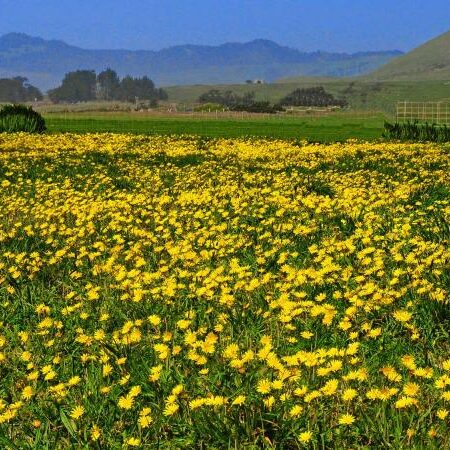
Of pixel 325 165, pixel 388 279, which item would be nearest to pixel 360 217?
pixel 388 279

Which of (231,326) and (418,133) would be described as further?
(418,133)

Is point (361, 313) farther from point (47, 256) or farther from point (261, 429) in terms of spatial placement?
point (47, 256)

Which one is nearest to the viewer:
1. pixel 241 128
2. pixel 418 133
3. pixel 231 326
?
pixel 231 326

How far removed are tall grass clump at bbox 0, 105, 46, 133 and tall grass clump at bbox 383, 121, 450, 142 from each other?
1922 cm

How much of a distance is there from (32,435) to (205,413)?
1333 millimetres

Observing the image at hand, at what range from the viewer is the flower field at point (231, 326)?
4.44 m

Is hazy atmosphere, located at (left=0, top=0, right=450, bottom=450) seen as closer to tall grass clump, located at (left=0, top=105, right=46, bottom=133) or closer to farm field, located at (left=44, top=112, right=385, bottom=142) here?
farm field, located at (left=44, top=112, right=385, bottom=142)

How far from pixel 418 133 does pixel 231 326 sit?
90.9 feet

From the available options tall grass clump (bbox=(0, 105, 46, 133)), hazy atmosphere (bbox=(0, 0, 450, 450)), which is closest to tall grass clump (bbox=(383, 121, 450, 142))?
hazy atmosphere (bbox=(0, 0, 450, 450))

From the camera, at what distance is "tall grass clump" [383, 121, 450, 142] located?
31.1 meters

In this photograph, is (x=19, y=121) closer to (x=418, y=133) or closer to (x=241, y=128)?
(x=241, y=128)

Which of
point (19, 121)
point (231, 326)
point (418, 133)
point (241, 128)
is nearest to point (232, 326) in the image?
point (231, 326)

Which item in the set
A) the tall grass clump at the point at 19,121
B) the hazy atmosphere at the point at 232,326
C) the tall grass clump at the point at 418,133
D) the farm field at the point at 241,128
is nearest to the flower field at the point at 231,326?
the hazy atmosphere at the point at 232,326

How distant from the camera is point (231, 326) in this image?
6379 millimetres
